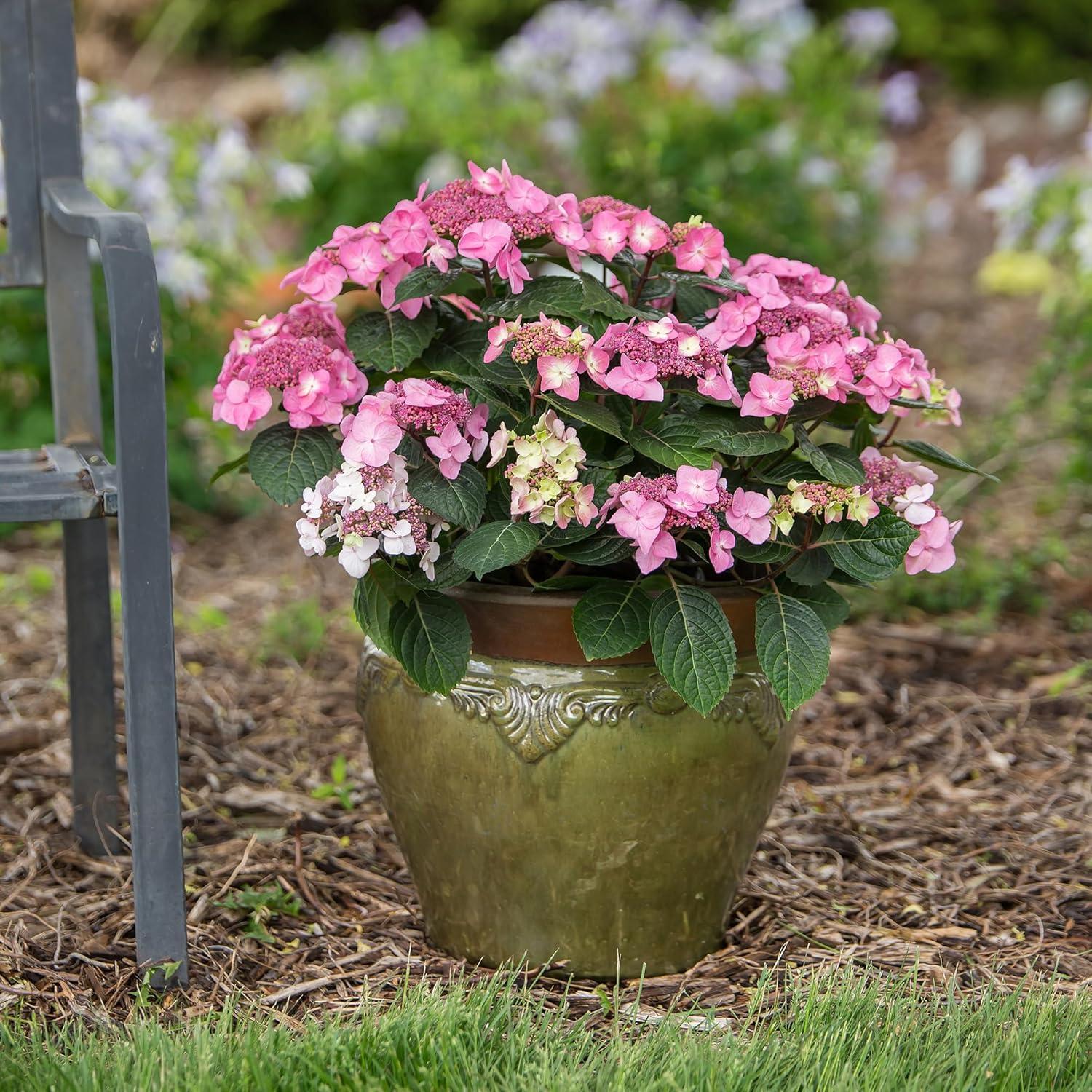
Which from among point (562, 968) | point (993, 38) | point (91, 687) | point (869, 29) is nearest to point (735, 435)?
point (562, 968)

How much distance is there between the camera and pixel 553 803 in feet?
5.23

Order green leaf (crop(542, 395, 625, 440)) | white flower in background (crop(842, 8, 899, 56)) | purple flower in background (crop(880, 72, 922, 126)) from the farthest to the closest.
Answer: white flower in background (crop(842, 8, 899, 56))
purple flower in background (crop(880, 72, 922, 126))
green leaf (crop(542, 395, 625, 440))

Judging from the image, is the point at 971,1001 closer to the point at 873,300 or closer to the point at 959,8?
the point at 873,300

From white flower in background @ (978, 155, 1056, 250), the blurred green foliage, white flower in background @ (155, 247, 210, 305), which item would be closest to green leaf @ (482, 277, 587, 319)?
white flower in background @ (155, 247, 210, 305)

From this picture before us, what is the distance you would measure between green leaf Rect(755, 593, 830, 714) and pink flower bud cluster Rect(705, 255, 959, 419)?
0.72 feet

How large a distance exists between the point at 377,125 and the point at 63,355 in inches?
145

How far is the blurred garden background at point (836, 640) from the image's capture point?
187 centimetres

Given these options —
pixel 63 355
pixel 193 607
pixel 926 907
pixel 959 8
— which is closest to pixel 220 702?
pixel 193 607

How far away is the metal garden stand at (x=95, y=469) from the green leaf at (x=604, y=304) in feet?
1.58

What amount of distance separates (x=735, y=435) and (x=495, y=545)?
0.29m

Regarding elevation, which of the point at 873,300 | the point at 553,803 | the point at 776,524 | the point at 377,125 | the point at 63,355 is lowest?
the point at 553,803

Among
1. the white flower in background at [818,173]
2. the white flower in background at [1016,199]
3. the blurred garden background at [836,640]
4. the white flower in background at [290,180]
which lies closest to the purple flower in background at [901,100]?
the blurred garden background at [836,640]

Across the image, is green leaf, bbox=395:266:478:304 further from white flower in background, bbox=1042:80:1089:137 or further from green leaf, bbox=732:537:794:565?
white flower in background, bbox=1042:80:1089:137

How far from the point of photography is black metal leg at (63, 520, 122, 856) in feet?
6.40
